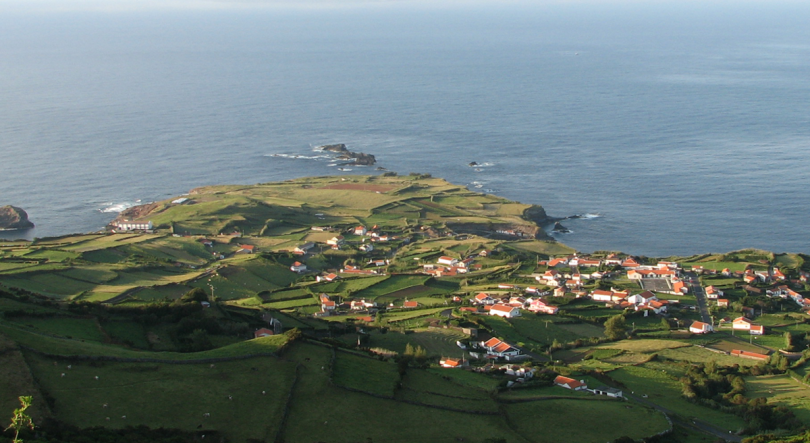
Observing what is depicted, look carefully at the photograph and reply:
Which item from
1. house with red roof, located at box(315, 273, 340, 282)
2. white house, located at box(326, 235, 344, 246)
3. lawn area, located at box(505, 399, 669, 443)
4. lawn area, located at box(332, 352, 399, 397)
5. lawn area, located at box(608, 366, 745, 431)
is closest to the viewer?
lawn area, located at box(505, 399, 669, 443)

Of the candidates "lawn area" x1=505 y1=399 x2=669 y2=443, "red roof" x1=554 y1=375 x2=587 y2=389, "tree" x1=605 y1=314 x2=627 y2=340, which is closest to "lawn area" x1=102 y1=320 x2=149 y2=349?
"lawn area" x1=505 y1=399 x2=669 y2=443

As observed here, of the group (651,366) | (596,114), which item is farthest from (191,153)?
(651,366)

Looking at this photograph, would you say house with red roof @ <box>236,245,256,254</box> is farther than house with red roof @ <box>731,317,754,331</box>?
Yes

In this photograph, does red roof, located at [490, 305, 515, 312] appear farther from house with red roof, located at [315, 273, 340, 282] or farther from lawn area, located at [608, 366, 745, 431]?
house with red roof, located at [315, 273, 340, 282]

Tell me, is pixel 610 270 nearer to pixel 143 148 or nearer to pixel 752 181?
pixel 752 181

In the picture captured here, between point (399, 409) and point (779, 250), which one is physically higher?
point (399, 409)

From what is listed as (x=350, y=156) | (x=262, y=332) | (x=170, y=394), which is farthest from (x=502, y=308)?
(x=350, y=156)
